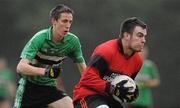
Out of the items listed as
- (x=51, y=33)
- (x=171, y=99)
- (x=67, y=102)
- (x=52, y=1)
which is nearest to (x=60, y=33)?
(x=51, y=33)

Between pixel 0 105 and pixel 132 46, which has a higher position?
pixel 132 46

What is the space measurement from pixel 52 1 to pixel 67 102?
1156cm

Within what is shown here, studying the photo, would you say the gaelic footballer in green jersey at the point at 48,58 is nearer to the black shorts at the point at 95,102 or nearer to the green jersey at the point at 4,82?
the black shorts at the point at 95,102

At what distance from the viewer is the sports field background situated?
773 inches

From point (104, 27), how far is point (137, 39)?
11262 millimetres

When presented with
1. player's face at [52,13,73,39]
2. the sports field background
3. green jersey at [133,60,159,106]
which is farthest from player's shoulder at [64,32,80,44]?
the sports field background

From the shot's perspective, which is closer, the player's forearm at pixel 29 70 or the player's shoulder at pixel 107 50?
the player's shoulder at pixel 107 50

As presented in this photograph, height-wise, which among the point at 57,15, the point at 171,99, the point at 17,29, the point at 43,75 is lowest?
the point at 171,99

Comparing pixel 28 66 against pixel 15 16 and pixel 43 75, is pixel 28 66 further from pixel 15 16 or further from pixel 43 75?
pixel 15 16

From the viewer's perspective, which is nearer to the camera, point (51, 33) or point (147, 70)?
point (51, 33)

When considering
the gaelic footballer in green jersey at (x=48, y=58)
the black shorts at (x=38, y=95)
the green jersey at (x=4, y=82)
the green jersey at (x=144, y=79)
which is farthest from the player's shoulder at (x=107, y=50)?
the green jersey at (x=4, y=82)

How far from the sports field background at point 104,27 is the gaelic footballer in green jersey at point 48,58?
9.62 m

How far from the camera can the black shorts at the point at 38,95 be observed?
31.3 feet

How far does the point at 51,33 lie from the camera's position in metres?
9.38
